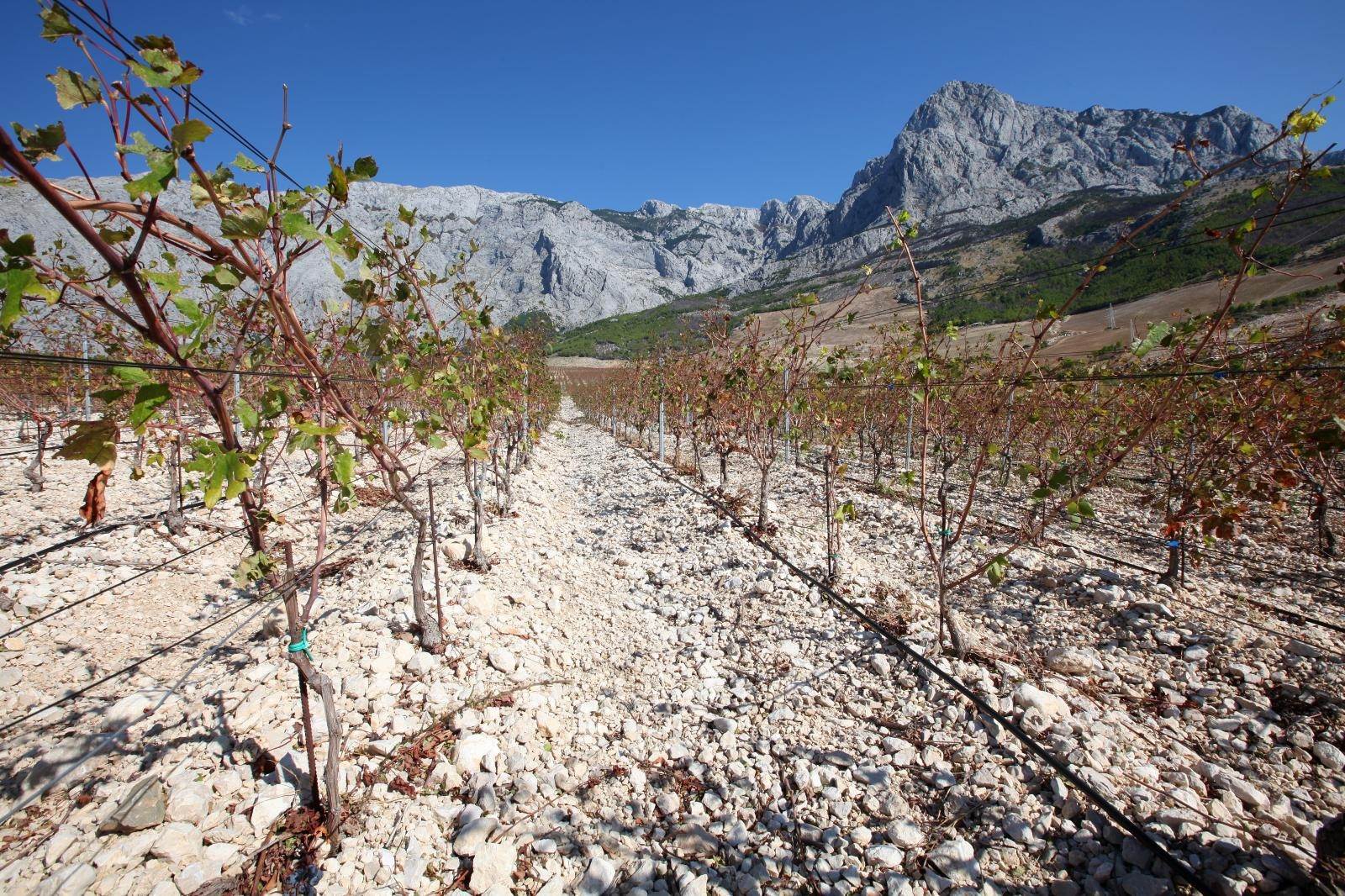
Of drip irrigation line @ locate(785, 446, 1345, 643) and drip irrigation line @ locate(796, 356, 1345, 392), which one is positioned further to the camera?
drip irrigation line @ locate(785, 446, 1345, 643)

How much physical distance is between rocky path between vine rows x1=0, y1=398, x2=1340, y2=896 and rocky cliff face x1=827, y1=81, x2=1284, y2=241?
112 meters

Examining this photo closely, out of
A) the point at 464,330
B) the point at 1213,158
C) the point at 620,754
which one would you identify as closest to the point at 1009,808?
the point at 620,754

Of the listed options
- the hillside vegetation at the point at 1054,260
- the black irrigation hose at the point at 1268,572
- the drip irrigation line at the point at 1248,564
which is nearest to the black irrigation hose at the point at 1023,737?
the drip irrigation line at the point at 1248,564

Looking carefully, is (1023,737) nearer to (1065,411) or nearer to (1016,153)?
(1065,411)

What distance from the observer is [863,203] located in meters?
136

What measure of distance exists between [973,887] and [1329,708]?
2.84 m

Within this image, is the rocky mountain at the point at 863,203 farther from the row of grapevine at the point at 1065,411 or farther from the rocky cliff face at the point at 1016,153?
the row of grapevine at the point at 1065,411

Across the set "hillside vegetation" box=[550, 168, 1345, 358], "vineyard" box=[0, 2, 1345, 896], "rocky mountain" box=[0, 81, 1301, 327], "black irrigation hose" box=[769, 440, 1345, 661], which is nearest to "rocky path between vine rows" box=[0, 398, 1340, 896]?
"vineyard" box=[0, 2, 1345, 896]

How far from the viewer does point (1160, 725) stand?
3365 millimetres

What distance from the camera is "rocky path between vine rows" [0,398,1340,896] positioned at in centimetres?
245

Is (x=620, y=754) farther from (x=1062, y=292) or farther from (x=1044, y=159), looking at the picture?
(x=1044, y=159)

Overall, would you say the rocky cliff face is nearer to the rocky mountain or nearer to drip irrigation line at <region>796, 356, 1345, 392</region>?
the rocky mountain

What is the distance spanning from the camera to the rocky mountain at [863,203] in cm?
10681

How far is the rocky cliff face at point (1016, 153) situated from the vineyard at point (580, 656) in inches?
4334
